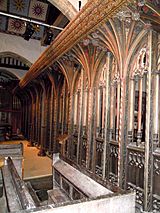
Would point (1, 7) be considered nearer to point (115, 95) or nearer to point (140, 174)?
point (115, 95)

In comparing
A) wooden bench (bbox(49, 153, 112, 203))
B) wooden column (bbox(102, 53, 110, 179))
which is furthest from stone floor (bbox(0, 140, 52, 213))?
wooden column (bbox(102, 53, 110, 179))

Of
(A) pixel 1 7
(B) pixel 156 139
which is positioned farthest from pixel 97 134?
(A) pixel 1 7

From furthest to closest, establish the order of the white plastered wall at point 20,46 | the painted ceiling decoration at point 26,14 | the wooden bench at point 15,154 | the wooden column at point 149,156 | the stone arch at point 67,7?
the white plastered wall at point 20,46 → the painted ceiling decoration at point 26,14 → the wooden bench at point 15,154 → the stone arch at point 67,7 → the wooden column at point 149,156

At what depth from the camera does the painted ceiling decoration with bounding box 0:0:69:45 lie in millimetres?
7164

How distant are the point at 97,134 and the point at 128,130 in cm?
116

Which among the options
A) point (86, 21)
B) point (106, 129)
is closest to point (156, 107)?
point (106, 129)

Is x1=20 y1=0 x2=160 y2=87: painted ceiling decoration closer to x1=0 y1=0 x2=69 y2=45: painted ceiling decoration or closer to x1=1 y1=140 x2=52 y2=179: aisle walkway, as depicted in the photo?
x1=1 y1=140 x2=52 y2=179: aisle walkway

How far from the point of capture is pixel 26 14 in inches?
294

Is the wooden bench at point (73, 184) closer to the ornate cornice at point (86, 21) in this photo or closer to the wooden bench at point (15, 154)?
the wooden bench at point (15, 154)

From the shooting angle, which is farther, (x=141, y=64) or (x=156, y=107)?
(x=141, y=64)

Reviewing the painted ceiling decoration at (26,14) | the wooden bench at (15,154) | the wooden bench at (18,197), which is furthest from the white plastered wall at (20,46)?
the wooden bench at (18,197)

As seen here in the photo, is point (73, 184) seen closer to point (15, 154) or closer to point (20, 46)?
point (15, 154)

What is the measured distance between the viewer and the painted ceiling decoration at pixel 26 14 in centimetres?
716

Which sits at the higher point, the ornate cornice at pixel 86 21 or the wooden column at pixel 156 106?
the ornate cornice at pixel 86 21
